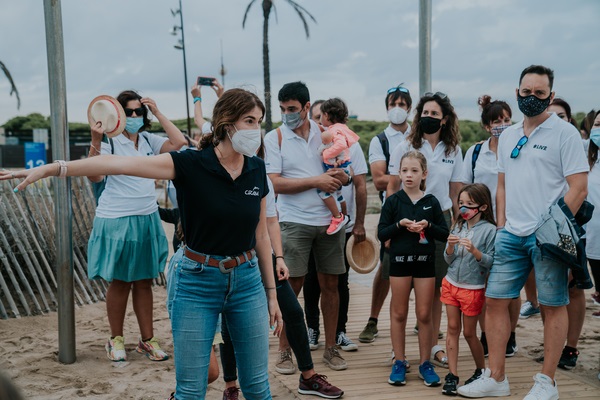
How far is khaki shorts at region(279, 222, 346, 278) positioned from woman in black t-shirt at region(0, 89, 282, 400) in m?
1.73

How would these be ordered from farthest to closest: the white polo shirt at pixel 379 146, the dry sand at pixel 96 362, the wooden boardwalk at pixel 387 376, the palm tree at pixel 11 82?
the palm tree at pixel 11 82
the white polo shirt at pixel 379 146
the dry sand at pixel 96 362
the wooden boardwalk at pixel 387 376

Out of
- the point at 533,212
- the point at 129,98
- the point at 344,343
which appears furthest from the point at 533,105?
the point at 129,98

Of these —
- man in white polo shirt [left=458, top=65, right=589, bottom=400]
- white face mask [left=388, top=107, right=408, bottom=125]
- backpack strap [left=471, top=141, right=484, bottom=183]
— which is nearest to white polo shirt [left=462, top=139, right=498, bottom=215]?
backpack strap [left=471, top=141, right=484, bottom=183]

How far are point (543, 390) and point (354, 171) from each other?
7.34 ft

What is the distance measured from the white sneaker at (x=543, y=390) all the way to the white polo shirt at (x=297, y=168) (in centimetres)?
187

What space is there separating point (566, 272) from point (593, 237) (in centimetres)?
142

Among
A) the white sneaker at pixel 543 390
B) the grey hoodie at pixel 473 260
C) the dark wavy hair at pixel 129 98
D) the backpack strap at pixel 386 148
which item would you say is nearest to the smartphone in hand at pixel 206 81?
the dark wavy hair at pixel 129 98

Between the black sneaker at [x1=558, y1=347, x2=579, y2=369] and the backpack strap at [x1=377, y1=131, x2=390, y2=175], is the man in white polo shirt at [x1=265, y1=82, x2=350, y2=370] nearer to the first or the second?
the backpack strap at [x1=377, y1=131, x2=390, y2=175]

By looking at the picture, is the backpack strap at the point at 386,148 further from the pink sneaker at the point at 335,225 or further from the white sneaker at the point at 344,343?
the white sneaker at the point at 344,343

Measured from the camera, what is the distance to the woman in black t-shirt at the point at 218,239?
3104mm

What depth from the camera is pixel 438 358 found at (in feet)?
17.3

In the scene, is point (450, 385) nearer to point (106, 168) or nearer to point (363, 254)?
point (363, 254)

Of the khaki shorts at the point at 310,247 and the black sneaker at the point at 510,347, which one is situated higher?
the khaki shorts at the point at 310,247

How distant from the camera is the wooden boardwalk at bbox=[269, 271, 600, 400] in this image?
458 centimetres
